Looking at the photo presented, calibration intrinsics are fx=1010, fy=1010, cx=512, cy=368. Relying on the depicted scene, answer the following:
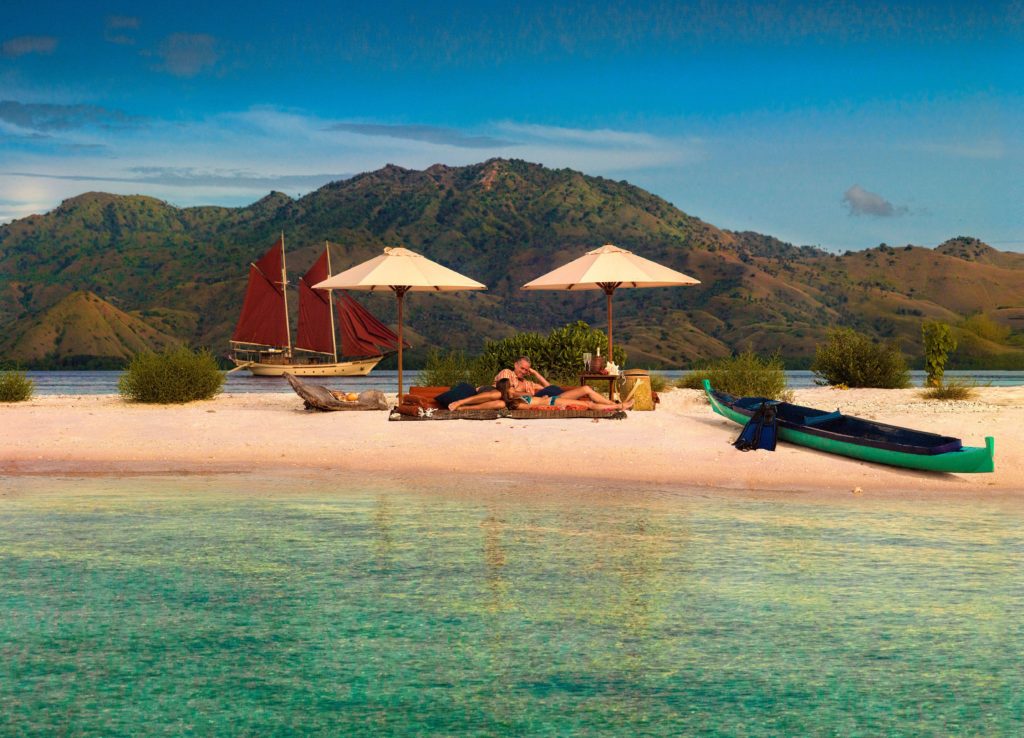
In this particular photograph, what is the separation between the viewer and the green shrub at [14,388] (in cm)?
2205

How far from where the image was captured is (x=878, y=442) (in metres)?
12.7

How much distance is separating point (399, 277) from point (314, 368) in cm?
5645


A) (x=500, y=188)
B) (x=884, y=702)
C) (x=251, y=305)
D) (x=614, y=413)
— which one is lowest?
(x=884, y=702)

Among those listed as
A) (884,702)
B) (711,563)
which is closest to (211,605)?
(711,563)

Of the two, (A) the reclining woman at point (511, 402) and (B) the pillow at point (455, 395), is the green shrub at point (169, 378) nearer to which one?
(B) the pillow at point (455, 395)

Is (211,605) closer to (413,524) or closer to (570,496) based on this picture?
(413,524)

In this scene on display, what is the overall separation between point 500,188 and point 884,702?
18431cm

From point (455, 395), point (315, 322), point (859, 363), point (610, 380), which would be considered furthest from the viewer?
point (315, 322)

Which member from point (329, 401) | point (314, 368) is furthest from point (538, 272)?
point (329, 401)

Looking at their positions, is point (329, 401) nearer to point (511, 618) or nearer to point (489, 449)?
point (489, 449)

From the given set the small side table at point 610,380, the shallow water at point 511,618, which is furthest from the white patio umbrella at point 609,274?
the shallow water at point 511,618

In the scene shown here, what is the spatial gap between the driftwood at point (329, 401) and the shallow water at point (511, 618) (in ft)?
23.6

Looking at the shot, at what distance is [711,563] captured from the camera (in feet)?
27.1

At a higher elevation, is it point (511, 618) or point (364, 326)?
point (364, 326)
